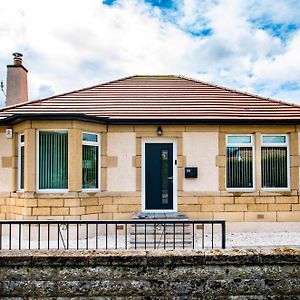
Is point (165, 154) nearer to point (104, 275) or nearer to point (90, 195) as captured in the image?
point (90, 195)

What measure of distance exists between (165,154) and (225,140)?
5.90 ft

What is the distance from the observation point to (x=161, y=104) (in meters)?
11.3

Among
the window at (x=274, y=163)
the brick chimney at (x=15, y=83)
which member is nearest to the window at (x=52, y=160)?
the brick chimney at (x=15, y=83)

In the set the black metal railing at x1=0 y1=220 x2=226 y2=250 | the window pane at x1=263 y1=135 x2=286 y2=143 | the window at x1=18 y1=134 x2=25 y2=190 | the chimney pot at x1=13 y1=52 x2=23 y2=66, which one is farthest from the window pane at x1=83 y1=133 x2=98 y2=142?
the chimney pot at x1=13 y1=52 x2=23 y2=66

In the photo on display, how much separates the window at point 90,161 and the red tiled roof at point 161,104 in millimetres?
700

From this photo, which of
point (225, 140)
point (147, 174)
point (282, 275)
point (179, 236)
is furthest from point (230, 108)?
point (282, 275)

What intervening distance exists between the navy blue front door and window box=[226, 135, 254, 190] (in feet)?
5.59

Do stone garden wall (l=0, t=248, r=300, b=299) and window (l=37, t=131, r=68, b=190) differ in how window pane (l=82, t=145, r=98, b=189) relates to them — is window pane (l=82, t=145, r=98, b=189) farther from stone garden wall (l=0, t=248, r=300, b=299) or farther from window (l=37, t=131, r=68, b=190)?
stone garden wall (l=0, t=248, r=300, b=299)

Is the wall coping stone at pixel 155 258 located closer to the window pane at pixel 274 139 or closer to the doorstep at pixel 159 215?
the doorstep at pixel 159 215

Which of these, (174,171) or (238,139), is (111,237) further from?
(238,139)

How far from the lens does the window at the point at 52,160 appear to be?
9.72m

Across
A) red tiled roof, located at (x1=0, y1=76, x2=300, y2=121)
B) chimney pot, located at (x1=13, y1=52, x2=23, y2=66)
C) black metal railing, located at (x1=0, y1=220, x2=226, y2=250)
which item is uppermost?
chimney pot, located at (x1=13, y1=52, x2=23, y2=66)

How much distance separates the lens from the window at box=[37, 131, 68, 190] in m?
9.72

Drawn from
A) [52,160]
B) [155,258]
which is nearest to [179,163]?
[52,160]
